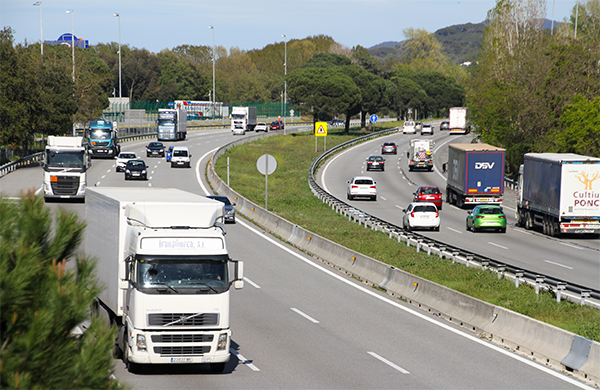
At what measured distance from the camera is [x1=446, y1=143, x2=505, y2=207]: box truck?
155ft

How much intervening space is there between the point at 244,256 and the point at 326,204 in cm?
2111

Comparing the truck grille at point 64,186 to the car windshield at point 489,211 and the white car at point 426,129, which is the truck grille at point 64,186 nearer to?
the car windshield at point 489,211

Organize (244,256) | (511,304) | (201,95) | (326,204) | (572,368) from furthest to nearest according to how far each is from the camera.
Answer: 1. (201,95)
2. (326,204)
3. (244,256)
4. (511,304)
5. (572,368)

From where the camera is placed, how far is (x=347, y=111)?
110 metres

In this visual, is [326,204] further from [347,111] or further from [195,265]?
[347,111]

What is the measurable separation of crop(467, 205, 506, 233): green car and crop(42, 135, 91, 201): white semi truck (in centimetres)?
2077

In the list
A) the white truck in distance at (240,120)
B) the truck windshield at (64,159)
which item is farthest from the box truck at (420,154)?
the truck windshield at (64,159)

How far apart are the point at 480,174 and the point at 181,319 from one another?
125 feet

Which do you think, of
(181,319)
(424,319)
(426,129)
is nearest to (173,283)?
(181,319)

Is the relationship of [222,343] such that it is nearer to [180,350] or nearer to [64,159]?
[180,350]

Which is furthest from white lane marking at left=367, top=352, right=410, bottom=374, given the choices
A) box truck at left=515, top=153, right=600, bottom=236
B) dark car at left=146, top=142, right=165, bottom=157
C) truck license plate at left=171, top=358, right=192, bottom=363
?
dark car at left=146, top=142, right=165, bottom=157

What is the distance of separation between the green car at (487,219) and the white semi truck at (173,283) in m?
26.6

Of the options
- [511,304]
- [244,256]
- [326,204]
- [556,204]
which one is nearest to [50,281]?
[511,304]

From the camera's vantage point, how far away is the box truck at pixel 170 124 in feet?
279
